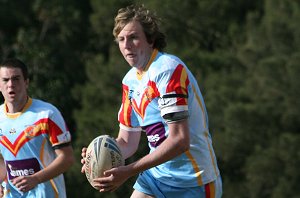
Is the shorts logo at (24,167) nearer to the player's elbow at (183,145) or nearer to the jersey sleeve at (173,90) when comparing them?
the jersey sleeve at (173,90)

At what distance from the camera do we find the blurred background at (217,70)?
29766 mm

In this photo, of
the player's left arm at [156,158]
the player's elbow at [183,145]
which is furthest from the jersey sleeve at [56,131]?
the player's elbow at [183,145]

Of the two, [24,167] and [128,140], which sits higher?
[128,140]

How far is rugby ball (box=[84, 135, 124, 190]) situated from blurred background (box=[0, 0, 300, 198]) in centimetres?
2026

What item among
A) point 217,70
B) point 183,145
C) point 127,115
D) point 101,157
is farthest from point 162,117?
point 217,70

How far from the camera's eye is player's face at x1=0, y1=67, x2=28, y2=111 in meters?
8.20

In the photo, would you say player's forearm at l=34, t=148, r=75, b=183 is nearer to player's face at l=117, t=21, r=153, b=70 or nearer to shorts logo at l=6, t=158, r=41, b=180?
shorts logo at l=6, t=158, r=41, b=180

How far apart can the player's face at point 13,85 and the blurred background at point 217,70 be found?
1863cm

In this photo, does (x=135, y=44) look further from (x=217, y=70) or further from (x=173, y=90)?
(x=217, y=70)

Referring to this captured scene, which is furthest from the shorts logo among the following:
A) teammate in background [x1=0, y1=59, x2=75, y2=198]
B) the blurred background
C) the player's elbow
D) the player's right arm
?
the blurred background

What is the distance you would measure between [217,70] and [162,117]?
85.5ft

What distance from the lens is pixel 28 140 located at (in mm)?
8109

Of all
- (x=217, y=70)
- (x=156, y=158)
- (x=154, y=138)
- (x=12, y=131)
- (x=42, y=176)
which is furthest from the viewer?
(x=217, y=70)

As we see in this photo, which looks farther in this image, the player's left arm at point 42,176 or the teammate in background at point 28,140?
the teammate in background at point 28,140
